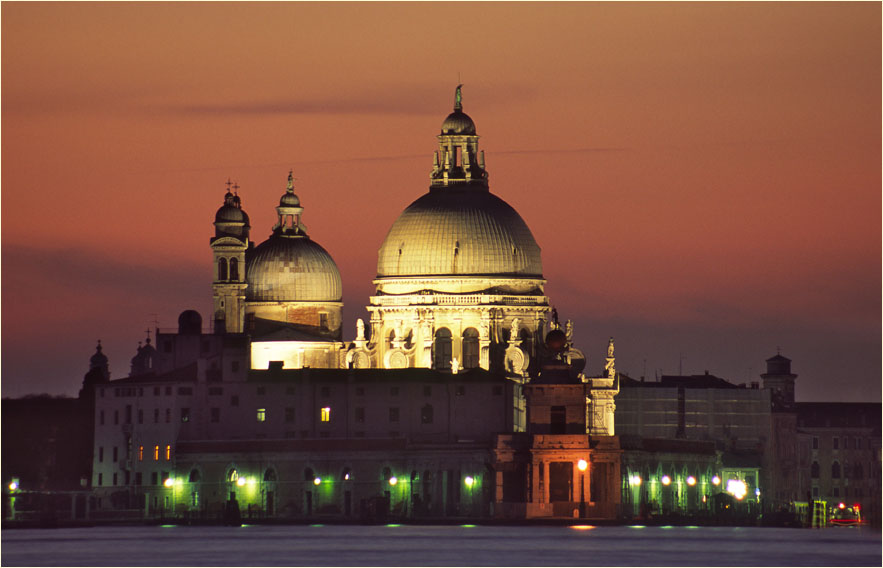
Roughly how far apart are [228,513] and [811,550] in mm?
35447

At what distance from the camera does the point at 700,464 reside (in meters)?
173

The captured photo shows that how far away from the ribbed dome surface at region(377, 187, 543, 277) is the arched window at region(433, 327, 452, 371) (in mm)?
3473

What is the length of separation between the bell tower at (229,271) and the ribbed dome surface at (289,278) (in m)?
3.93

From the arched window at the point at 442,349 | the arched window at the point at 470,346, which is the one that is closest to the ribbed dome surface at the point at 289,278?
the arched window at the point at 442,349

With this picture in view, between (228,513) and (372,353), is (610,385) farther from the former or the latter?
(228,513)

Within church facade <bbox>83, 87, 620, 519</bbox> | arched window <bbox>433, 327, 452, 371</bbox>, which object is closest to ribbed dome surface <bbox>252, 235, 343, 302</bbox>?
church facade <bbox>83, 87, 620, 519</bbox>

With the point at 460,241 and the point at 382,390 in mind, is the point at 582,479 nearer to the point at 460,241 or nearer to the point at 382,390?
the point at 382,390

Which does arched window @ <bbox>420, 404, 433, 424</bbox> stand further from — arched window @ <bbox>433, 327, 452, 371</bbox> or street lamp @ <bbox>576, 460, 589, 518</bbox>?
street lamp @ <bbox>576, 460, 589, 518</bbox>

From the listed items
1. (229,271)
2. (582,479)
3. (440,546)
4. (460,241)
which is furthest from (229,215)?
(440,546)

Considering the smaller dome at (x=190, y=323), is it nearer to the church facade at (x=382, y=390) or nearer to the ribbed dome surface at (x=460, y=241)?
the church facade at (x=382, y=390)

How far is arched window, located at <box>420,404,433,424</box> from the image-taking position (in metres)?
165

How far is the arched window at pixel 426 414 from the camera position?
165 meters

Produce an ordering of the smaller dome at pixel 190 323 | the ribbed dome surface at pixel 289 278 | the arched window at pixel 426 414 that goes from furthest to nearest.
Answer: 1. the ribbed dome surface at pixel 289 278
2. the smaller dome at pixel 190 323
3. the arched window at pixel 426 414

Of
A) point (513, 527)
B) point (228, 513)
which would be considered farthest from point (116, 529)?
point (513, 527)
